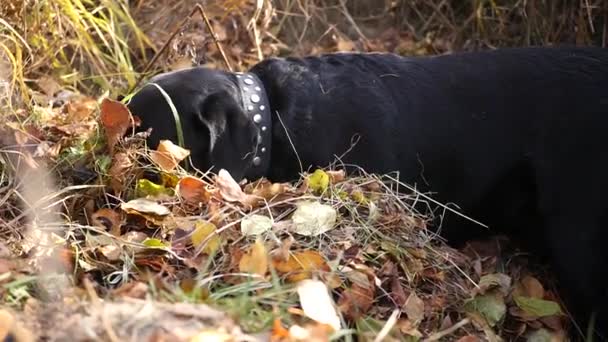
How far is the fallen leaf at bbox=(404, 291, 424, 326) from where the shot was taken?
2.14 m

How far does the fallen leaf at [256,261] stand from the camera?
6.45ft

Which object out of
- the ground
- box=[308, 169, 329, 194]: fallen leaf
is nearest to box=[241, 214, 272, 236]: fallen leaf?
the ground

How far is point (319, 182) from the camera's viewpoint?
2.42 metres

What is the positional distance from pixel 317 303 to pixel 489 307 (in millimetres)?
638

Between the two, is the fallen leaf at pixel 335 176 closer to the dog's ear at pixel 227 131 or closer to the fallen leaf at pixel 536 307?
the dog's ear at pixel 227 131

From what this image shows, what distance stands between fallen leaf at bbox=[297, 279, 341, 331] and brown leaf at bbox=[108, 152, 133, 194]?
29.0 inches

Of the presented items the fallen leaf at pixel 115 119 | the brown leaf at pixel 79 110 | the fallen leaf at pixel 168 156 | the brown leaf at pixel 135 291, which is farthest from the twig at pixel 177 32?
the brown leaf at pixel 135 291

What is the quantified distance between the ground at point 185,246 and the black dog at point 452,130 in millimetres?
103

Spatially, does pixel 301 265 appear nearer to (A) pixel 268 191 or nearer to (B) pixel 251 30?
A: (A) pixel 268 191

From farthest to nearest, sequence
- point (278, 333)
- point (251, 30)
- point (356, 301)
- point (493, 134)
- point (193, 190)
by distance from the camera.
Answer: point (251, 30) → point (493, 134) → point (193, 190) → point (356, 301) → point (278, 333)

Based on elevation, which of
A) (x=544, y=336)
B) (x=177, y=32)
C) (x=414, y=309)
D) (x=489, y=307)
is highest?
(x=177, y=32)

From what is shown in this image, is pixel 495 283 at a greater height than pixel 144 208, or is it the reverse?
pixel 144 208

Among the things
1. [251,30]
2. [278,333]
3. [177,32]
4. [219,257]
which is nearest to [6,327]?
[278,333]

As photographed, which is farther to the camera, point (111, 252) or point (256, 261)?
point (111, 252)
